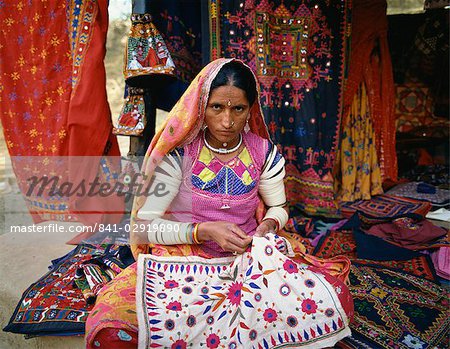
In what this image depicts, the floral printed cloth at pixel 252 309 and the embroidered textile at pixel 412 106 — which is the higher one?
the embroidered textile at pixel 412 106

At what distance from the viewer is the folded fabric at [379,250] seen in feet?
9.65

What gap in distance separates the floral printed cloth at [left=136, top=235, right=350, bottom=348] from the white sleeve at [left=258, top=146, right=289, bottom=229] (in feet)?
1.28

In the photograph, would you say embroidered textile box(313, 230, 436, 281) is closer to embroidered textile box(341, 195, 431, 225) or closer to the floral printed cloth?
embroidered textile box(341, 195, 431, 225)

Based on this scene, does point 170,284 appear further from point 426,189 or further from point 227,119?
point 426,189

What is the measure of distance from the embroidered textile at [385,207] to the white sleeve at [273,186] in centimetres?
165

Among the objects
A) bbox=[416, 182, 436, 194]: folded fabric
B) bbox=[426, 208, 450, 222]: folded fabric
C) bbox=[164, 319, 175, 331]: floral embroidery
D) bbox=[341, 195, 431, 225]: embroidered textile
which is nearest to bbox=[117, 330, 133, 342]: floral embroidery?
bbox=[164, 319, 175, 331]: floral embroidery

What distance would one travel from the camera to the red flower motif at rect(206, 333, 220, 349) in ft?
5.36

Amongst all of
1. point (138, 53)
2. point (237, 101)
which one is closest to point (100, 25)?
point (138, 53)

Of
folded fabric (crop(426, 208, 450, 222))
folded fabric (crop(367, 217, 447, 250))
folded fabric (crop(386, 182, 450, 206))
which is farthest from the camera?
folded fabric (crop(386, 182, 450, 206))

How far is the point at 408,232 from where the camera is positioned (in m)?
3.14

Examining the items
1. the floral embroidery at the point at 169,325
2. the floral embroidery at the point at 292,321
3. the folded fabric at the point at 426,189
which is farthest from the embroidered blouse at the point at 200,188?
the folded fabric at the point at 426,189

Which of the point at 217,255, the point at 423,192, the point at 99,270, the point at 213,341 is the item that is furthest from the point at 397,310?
the point at 423,192

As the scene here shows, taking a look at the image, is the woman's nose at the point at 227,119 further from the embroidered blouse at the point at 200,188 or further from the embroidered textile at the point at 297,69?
the embroidered textile at the point at 297,69

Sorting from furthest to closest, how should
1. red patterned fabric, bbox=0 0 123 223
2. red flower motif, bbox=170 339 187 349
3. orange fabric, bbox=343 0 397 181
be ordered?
1. orange fabric, bbox=343 0 397 181
2. red patterned fabric, bbox=0 0 123 223
3. red flower motif, bbox=170 339 187 349
